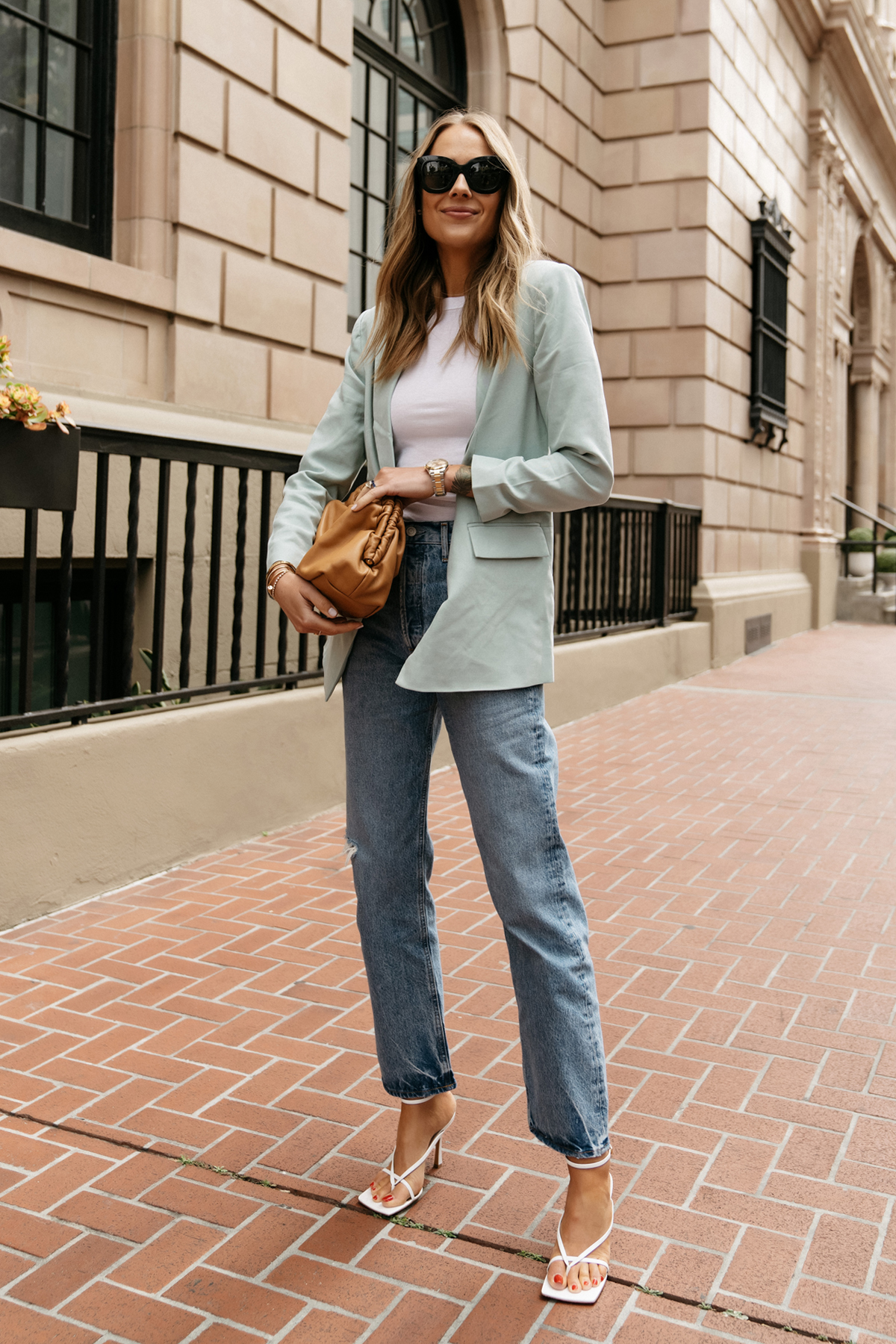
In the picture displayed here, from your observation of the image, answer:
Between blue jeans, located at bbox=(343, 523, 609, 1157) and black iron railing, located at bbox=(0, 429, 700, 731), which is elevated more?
black iron railing, located at bbox=(0, 429, 700, 731)

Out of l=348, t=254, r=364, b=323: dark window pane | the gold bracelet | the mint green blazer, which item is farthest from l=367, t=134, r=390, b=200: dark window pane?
the gold bracelet

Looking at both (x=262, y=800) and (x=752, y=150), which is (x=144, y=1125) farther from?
(x=752, y=150)

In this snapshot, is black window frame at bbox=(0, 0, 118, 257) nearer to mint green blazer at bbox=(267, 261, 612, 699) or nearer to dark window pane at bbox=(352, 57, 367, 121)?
dark window pane at bbox=(352, 57, 367, 121)

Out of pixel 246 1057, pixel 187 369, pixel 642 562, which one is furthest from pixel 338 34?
pixel 246 1057

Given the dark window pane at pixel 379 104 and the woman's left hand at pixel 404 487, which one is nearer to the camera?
the woman's left hand at pixel 404 487

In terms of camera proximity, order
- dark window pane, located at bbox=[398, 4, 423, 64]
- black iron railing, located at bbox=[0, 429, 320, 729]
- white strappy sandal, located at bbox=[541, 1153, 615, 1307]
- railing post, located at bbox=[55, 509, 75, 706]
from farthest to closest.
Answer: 1. dark window pane, located at bbox=[398, 4, 423, 64]
2. black iron railing, located at bbox=[0, 429, 320, 729]
3. railing post, located at bbox=[55, 509, 75, 706]
4. white strappy sandal, located at bbox=[541, 1153, 615, 1307]

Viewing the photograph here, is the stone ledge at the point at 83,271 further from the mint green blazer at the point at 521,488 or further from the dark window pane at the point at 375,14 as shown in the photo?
the dark window pane at the point at 375,14

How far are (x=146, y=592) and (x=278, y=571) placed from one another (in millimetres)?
4163

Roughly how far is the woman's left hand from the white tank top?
76 millimetres

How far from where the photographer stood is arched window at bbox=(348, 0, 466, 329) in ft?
30.8

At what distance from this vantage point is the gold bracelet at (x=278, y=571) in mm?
2371

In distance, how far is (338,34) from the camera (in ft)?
25.6

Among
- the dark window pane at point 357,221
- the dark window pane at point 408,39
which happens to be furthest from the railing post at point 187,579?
the dark window pane at point 408,39

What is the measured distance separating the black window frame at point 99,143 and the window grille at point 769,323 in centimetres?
954
